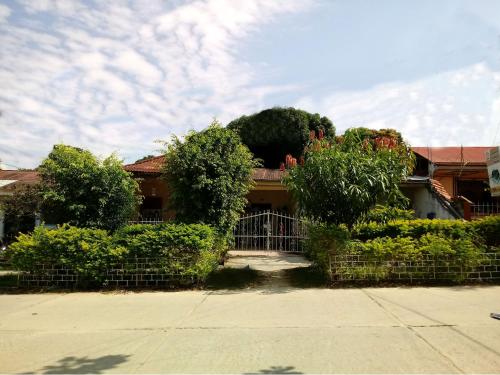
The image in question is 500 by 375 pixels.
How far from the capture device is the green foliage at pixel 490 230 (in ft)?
28.7

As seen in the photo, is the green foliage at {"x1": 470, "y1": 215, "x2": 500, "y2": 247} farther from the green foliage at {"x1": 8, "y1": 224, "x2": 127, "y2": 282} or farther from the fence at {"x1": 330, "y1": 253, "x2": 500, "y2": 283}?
the green foliage at {"x1": 8, "y1": 224, "x2": 127, "y2": 282}

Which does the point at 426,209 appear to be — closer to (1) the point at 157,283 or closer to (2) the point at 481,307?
(2) the point at 481,307

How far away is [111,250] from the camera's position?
809 cm

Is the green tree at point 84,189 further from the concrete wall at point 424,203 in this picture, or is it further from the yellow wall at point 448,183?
the yellow wall at point 448,183

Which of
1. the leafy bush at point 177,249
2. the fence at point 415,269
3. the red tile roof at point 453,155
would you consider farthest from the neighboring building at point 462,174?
the leafy bush at point 177,249

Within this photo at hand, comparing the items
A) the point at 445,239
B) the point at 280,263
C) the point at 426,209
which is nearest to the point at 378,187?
the point at 445,239

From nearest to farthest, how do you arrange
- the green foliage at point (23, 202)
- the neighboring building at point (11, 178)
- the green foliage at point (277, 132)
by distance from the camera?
the green foliage at point (23, 202), the neighboring building at point (11, 178), the green foliage at point (277, 132)

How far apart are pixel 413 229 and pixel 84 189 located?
7.75m

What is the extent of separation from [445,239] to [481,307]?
2397 millimetres

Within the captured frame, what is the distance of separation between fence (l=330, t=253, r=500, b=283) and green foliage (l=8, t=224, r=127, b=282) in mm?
4417

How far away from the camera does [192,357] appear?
436 cm

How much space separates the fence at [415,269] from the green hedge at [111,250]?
273cm

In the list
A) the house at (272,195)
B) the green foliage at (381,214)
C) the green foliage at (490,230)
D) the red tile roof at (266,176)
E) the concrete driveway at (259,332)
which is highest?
the red tile roof at (266,176)

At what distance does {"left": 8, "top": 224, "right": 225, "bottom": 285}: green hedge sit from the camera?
8070mm
